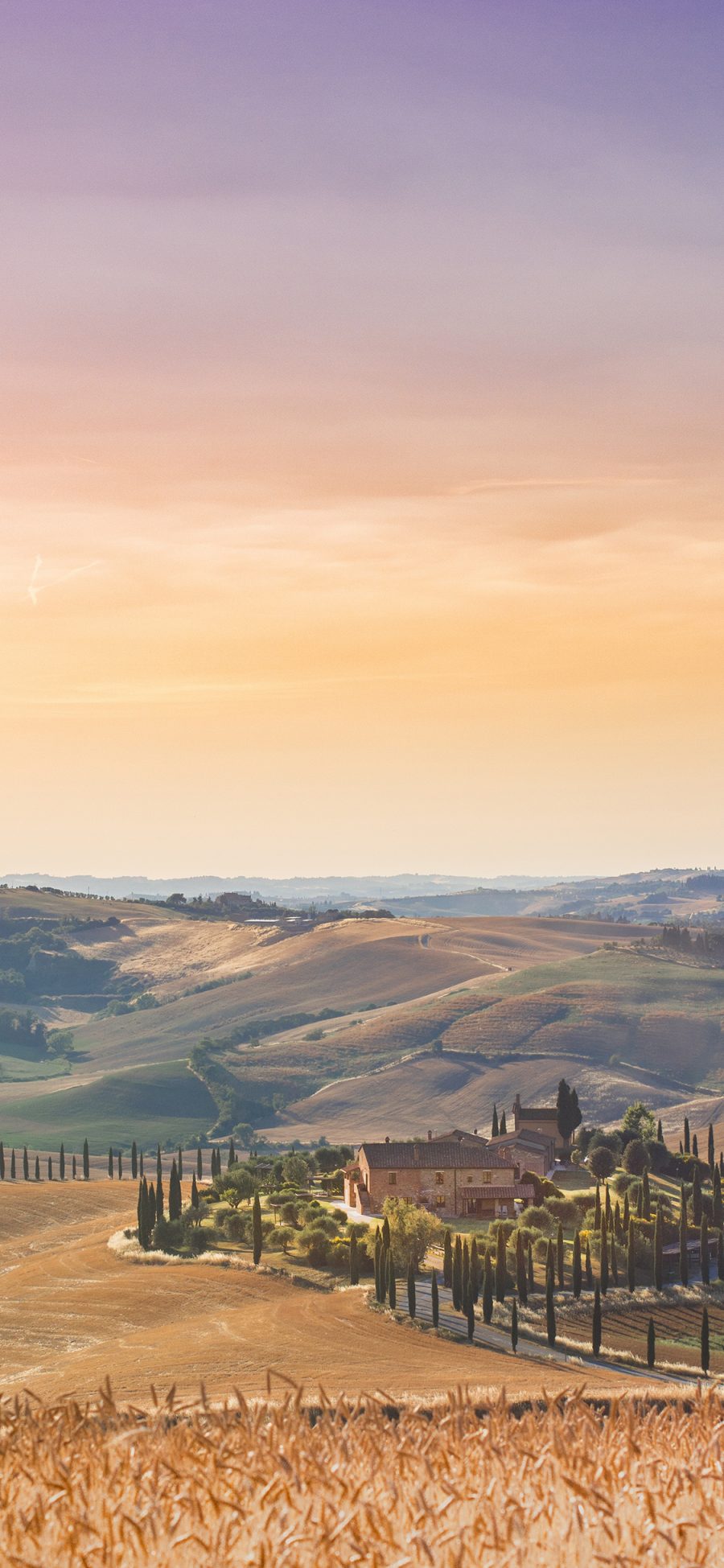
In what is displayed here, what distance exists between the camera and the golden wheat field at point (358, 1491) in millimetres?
9703

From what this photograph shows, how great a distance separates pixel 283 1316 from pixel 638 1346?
17490 millimetres

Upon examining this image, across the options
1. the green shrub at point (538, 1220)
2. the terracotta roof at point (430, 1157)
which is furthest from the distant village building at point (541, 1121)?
the green shrub at point (538, 1220)

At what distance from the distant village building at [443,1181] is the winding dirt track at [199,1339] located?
21519mm

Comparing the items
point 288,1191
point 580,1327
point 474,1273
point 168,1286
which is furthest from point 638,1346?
point 288,1191

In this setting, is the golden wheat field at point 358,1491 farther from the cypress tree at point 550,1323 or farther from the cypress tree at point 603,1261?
the cypress tree at point 603,1261

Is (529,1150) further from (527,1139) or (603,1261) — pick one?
(603,1261)

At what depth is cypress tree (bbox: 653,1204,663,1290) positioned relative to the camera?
81375mm

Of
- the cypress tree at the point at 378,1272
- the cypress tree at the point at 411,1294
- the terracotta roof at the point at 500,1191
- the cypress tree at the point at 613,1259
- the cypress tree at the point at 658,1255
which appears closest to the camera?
the cypress tree at the point at 411,1294

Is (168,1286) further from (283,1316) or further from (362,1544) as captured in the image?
(362,1544)

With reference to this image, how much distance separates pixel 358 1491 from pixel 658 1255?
78550 millimetres

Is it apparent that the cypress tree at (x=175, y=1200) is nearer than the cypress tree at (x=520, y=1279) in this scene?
No

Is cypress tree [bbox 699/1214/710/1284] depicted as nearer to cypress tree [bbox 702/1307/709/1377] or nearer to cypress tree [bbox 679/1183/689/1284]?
cypress tree [bbox 679/1183/689/1284]

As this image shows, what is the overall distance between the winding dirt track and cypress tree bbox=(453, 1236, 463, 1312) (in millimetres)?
4938

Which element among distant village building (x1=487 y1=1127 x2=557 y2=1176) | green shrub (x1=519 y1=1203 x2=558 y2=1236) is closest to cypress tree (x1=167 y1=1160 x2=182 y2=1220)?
green shrub (x1=519 y1=1203 x2=558 y2=1236)
